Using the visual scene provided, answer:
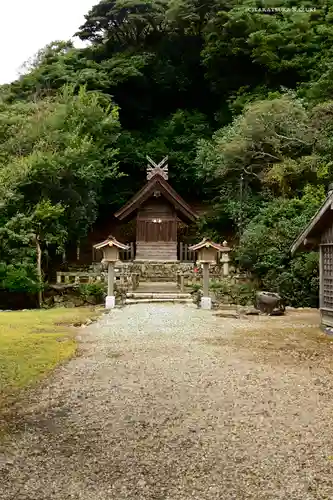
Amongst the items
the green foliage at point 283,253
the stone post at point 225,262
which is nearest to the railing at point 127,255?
the stone post at point 225,262

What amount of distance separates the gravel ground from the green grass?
15.7 inches

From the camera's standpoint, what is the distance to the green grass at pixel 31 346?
7559 mm

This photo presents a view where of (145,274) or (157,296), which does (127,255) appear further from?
(157,296)

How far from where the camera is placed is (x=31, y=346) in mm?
10258

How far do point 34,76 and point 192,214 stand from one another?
15.4 m

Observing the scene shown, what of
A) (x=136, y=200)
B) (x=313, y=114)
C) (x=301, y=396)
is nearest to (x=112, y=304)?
(x=136, y=200)

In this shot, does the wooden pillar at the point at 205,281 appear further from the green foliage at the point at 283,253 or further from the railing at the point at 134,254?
the railing at the point at 134,254

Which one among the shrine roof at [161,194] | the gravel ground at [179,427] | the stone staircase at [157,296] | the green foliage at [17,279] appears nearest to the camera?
the gravel ground at [179,427]

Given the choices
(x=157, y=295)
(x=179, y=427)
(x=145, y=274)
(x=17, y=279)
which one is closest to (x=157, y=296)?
(x=157, y=295)

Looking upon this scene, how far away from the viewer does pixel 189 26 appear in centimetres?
3650

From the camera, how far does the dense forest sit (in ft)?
69.1

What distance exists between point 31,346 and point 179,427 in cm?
563

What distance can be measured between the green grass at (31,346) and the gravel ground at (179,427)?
1.31 ft

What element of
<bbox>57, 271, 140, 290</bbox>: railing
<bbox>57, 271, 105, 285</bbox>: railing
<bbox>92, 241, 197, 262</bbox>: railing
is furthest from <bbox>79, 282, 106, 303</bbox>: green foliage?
<bbox>92, 241, 197, 262</bbox>: railing
